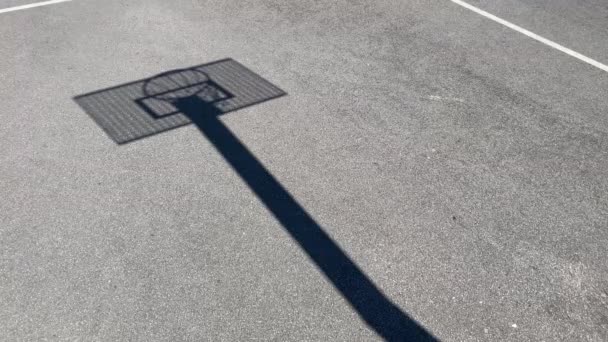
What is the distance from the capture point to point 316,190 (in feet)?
15.9

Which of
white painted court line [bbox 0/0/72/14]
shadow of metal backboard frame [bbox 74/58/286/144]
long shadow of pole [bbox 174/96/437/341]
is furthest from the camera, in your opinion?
white painted court line [bbox 0/0/72/14]

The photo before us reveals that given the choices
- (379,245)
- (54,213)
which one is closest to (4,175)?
(54,213)

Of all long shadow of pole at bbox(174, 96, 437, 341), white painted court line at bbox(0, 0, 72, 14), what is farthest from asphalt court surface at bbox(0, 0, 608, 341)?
white painted court line at bbox(0, 0, 72, 14)

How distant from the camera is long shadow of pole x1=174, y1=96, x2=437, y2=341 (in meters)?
3.70

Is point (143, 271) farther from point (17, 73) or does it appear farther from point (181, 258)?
point (17, 73)

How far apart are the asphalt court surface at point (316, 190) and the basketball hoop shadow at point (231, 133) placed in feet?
0.16

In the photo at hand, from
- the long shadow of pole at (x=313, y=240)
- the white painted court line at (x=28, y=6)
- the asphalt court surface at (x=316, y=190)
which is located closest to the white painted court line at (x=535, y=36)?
the asphalt court surface at (x=316, y=190)

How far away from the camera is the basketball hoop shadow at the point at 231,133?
3.82m

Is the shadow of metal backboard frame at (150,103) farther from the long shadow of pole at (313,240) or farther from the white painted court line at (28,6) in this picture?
the white painted court line at (28,6)

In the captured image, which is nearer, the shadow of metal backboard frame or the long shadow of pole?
the long shadow of pole

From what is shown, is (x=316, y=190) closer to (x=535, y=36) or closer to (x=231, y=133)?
(x=231, y=133)

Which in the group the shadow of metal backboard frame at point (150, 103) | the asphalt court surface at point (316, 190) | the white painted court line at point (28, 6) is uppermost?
the asphalt court surface at point (316, 190)

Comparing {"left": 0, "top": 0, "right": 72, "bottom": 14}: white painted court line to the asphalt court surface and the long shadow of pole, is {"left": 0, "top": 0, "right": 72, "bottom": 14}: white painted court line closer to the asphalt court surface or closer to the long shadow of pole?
the asphalt court surface

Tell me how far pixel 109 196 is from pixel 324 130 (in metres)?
2.13
